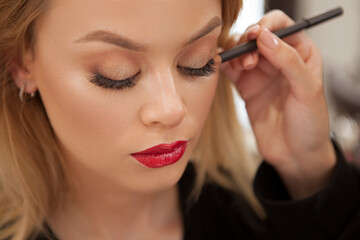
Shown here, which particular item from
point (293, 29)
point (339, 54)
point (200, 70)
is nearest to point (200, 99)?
point (200, 70)

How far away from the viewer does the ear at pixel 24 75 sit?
684mm

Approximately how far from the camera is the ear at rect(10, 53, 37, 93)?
2.24 feet

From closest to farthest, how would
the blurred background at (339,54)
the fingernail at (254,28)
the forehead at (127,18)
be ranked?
the forehead at (127,18) → the fingernail at (254,28) → the blurred background at (339,54)

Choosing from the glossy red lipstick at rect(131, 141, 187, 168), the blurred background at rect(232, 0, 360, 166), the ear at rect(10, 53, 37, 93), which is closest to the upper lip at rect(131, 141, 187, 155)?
the glossy red lipstick at rect(131, 141, 187, 168)

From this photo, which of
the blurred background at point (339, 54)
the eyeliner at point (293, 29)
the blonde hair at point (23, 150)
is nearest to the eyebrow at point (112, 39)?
the blonde hair at point (23, 150)

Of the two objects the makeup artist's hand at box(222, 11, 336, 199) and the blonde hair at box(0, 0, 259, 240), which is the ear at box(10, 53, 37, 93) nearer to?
the blonde hair at box(0, 0, 259, 240)

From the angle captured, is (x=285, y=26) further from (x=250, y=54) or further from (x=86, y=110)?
(x=86, y=110)

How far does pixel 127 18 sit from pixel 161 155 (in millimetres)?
224

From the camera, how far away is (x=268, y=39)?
741 millimetres

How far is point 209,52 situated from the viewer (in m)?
0.66

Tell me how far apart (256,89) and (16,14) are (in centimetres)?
48

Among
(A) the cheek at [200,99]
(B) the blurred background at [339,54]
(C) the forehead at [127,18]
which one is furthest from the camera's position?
(B) the blurred background at [339,54]

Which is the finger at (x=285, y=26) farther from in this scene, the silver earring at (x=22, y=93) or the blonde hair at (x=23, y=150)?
the silver earring at (x=22, y=93)

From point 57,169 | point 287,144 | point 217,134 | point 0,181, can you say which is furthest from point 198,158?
point 0,181
